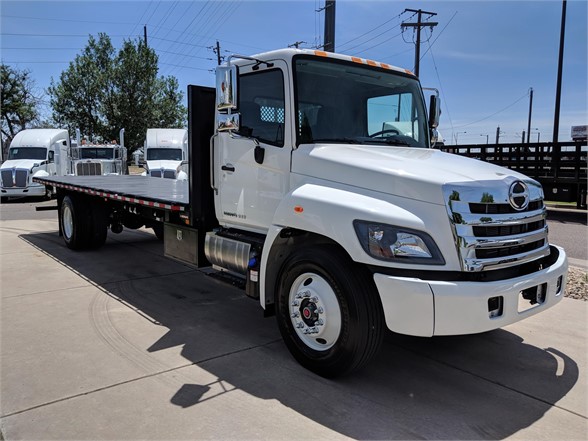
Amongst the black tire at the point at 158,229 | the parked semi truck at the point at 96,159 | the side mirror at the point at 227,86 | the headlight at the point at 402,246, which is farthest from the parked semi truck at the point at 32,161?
the headlight at the point at 402,246

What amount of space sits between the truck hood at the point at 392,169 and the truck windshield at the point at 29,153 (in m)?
19.5

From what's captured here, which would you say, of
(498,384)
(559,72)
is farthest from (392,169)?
(559,72)

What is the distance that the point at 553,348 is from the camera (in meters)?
4.41

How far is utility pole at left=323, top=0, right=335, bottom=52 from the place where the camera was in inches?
539

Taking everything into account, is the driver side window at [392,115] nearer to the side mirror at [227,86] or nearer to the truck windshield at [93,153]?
the side mirror at [227,86]

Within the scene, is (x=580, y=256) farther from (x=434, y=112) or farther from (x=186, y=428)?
(x=186, y=428)

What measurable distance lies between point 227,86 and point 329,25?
10995 mm

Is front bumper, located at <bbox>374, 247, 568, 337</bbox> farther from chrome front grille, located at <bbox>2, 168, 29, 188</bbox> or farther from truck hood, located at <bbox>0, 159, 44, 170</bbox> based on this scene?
truck hood, located at <bbox>0, 159, 44, 170</bbox>

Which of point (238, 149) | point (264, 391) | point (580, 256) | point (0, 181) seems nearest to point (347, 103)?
point (238, 149)

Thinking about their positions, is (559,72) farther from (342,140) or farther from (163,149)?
(342,140)

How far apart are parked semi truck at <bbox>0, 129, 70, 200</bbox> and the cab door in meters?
16.8

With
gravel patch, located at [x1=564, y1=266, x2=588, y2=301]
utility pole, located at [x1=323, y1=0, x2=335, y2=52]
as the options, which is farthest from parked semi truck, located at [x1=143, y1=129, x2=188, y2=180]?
gravel patch, located at [x1=564, y1=266, x2=588, y2=301]

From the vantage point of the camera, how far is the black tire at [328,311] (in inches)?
130

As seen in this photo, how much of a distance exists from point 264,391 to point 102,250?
20.7 ft
